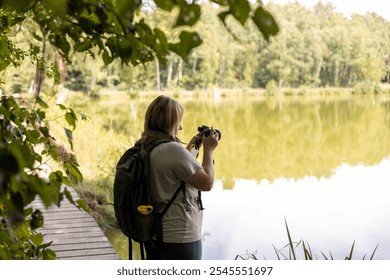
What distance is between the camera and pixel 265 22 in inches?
21.0

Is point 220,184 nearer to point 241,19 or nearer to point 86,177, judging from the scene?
point 86,177

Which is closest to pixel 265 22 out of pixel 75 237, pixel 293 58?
pixel 75 237

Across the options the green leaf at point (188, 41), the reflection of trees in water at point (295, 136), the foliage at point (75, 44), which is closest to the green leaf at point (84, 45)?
the foliage at point (75, 44)

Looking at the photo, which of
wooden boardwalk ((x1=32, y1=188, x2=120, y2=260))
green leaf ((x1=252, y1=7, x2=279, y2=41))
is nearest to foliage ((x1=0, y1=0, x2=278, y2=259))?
→ green leaf ((x1=252, y1=7, x2=279, y2=41))

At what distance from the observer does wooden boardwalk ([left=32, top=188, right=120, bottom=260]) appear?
261cm

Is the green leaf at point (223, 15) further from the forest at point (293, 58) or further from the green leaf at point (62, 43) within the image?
the forest at point (293, 58)

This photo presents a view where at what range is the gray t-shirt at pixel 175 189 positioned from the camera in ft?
4.69

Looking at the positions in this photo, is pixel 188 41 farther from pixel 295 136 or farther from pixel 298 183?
pixel 295 136

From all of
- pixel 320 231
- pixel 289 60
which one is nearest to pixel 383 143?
pixel 320 231

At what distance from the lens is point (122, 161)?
57.6 inches

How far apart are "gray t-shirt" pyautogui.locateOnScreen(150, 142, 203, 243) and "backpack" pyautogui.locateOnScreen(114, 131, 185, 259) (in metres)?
0.01

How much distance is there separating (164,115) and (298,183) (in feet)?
26.0

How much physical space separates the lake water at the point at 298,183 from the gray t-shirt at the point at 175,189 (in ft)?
3.43

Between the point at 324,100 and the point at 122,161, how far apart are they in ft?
73.4
